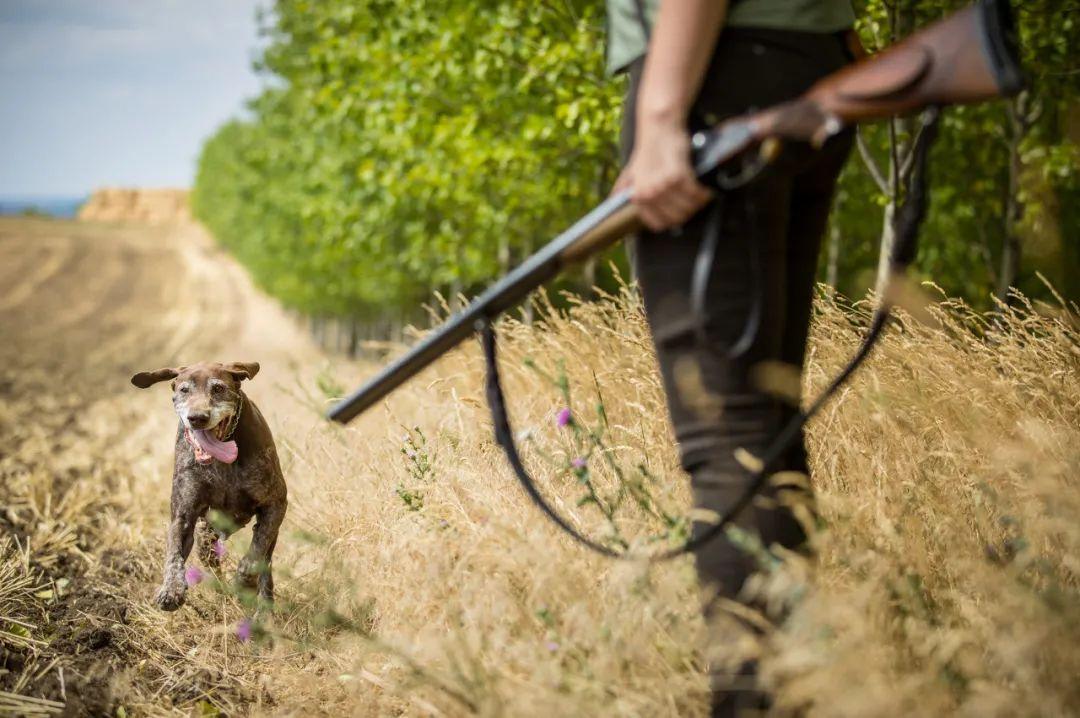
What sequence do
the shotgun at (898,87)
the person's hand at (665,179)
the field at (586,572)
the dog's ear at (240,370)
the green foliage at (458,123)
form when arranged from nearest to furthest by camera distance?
the shotgun at (898,87)
the person's hand at (665,179)
the field at (586,572)
the dog's ear at (240,370)
the green foliage at (458,123)

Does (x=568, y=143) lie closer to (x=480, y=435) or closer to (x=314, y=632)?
(x=480, y=435)

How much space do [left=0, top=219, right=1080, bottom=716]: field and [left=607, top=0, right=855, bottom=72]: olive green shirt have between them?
968mm

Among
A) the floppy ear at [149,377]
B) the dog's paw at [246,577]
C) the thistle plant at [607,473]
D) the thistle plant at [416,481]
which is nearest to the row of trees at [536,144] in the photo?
the thistle plant at [607,473]

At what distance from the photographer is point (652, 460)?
3.36 metres

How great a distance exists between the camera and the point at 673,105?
66.9 inches

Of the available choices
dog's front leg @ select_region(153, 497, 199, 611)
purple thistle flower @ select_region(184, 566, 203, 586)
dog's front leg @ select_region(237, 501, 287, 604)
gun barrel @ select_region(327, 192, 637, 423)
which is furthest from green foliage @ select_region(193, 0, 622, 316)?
gun barrel @ select_region(327, 192, 637, 423)

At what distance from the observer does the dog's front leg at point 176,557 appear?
3178mm

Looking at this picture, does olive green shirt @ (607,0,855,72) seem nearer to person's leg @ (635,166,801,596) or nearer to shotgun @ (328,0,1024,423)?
shotgun @ (328,0,1024,423)

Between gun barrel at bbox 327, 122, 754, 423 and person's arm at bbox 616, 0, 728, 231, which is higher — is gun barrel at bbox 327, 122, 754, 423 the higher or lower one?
the lower one

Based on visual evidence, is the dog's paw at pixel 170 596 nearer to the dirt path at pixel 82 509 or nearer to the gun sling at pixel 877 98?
the dirt path at pixel 82 509

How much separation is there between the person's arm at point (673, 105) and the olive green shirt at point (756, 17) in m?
0.07

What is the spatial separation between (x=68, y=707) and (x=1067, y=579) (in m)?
2.84

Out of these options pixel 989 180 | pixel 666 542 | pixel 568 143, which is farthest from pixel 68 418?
pixel 989 180

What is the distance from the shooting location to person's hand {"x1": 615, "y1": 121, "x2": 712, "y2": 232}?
1.67 metres
